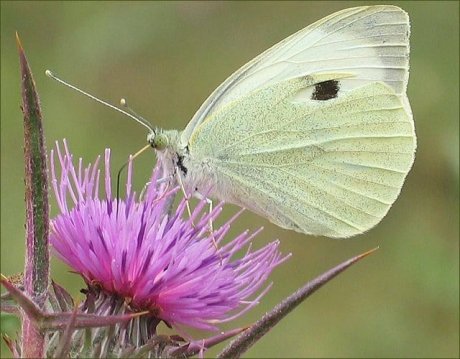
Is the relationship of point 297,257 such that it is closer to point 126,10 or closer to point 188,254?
point 126,10

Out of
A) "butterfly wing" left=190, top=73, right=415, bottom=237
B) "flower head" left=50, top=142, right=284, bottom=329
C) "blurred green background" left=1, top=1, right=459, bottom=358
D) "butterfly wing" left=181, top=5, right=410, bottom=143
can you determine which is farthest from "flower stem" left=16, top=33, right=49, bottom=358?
"blurred green background" left=1, top=1, right=459, bottom=358

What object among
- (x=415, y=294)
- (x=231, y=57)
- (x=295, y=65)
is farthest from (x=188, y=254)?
(x=231, y=57)

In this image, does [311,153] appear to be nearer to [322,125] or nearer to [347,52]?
[322,125]

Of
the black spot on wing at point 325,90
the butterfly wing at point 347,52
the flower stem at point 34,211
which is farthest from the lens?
the black spot on wing at point 325,90

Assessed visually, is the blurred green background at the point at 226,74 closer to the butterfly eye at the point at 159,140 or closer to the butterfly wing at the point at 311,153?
the butterfly wing at the point at 311,153

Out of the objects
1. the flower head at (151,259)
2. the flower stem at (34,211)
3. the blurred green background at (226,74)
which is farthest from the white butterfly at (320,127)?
the blurred green background at (226,74)

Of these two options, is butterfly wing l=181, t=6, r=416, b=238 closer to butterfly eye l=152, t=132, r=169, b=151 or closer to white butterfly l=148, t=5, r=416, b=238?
white butterfly l=148, t=5, r=416, b=238

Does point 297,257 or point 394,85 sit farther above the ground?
point 297,257
